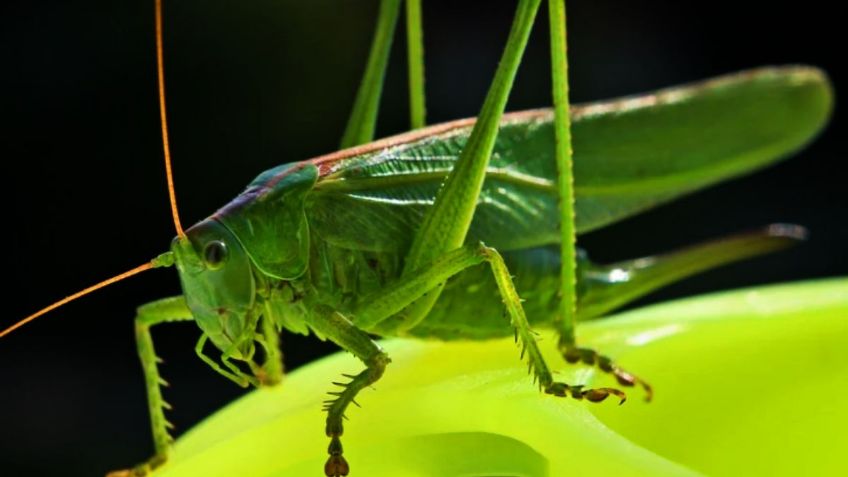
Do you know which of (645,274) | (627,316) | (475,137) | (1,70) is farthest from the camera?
(1,70)

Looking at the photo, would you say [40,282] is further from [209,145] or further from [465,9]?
[465,9]

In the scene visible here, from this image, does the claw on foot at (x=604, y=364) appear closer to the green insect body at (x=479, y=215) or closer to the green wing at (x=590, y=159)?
the green insect body at (x=479, y=215)

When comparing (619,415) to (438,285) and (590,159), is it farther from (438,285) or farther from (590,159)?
(590,159)

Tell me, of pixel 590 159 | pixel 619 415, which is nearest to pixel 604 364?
pixel 619 415

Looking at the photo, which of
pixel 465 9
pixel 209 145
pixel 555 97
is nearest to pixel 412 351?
pixel 555 97

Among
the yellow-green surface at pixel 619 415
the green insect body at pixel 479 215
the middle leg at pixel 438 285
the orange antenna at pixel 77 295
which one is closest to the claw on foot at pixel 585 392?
the yellow-green surface at pixel 619 415

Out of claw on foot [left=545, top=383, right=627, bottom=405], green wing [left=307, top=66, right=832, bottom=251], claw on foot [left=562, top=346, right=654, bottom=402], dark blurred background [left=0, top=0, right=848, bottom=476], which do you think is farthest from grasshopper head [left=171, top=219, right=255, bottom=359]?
dark blurred background [left=0, top=0, right=848, bottom=476]
